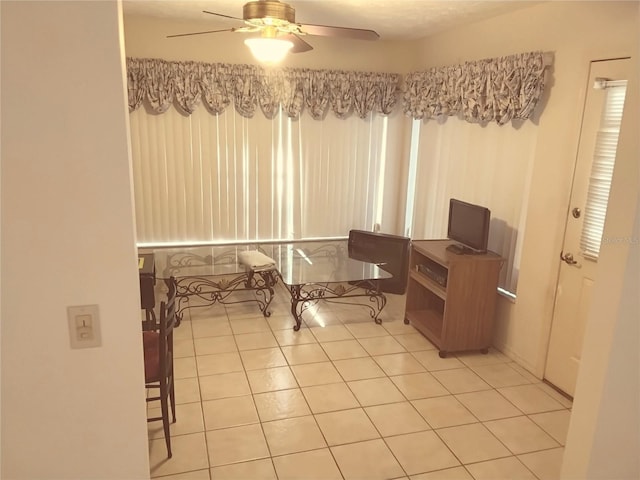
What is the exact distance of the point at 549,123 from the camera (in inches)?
126

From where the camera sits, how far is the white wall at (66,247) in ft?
3.86

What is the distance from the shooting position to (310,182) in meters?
5.10

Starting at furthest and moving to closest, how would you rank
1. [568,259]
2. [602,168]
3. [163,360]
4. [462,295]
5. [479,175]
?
[479,175] < [462,295] < [568,259] < [602,168] < [163,360]

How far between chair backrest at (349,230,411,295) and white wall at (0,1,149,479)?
3.53 metres

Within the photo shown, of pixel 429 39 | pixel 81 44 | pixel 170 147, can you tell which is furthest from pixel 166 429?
pixel 429 39

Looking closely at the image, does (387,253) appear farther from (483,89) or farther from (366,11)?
(366,11)

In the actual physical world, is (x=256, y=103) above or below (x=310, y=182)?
above

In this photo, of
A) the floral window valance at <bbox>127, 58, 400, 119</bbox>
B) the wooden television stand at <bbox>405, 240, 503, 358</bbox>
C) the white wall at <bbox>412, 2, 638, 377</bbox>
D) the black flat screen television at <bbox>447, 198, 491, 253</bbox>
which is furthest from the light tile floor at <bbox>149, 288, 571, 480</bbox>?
the floral window valance at <bbox>127, 58, 400, 119</bbox>

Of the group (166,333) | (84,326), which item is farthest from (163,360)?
(84,326)

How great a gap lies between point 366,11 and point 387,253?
226cm

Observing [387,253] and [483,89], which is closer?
[483,89]

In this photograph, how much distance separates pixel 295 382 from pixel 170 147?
2.58 m

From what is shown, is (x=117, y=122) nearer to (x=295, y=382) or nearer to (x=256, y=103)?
(x=295, y=382)

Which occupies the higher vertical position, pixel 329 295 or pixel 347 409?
pixel 329 295
